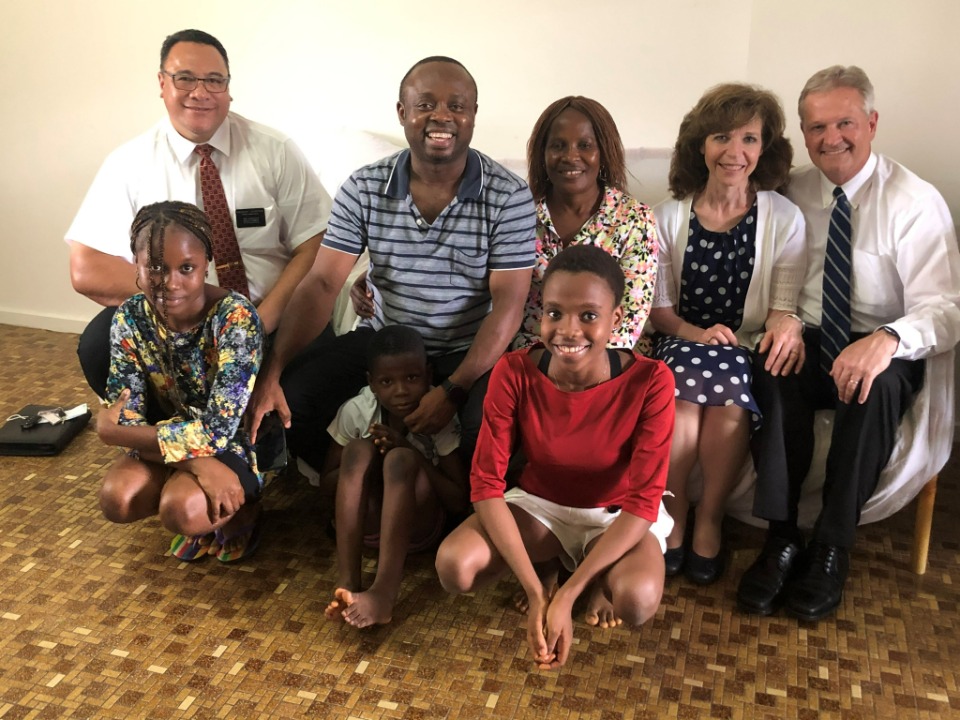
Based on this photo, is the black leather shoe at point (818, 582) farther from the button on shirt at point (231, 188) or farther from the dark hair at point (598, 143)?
the button on shirt at point (231, 188)

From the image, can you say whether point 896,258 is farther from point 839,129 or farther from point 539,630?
point 539,630

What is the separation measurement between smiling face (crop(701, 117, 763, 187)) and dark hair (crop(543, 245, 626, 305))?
0.58m

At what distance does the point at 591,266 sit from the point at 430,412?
0.56 meters

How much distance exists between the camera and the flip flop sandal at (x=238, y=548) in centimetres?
209

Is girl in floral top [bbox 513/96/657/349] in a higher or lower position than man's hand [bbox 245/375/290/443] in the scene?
higher

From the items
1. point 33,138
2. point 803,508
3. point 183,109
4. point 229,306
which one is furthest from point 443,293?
point 33,138

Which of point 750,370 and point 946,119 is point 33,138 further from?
point 946,119

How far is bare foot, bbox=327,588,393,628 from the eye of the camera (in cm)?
179

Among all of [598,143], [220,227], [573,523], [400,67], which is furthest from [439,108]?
[400,67]

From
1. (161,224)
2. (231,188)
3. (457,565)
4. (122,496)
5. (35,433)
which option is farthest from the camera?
(35,433)

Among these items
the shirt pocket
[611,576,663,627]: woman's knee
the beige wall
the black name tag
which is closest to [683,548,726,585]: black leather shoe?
[611,576,663,627]: woman's knee

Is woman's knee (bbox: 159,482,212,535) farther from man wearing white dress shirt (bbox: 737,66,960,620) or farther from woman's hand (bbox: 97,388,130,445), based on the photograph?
man wearing white dress shirt (bbox: 737,66,960,620)

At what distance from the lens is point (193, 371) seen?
1971 millimetres

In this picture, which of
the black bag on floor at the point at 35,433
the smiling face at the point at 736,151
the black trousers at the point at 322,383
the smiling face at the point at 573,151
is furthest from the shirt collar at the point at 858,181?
the black bag on floor at the point at 35,433
